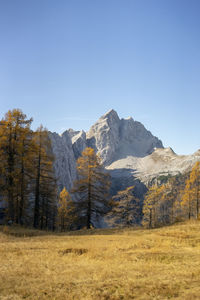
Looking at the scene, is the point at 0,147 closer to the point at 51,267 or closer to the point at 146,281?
the point at 51,267

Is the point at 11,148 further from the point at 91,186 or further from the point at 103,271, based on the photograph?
the point at 103,271

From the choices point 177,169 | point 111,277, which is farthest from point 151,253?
point 177,169

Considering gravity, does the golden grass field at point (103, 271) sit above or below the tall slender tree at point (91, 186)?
below

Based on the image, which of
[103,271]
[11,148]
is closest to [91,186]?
[11,148]

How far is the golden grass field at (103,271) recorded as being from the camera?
5.76 meters

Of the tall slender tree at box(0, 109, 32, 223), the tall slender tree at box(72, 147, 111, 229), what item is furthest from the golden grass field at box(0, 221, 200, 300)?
the tall slender tree at box(72, 147, 111, 229)

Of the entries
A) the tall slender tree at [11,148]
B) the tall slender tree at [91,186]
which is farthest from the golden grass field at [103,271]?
the tall slender tree at [91,186]

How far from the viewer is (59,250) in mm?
10938

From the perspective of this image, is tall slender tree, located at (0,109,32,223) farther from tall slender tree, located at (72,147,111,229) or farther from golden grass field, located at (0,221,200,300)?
Answer: golden grass field, located at (0,221,200,300)

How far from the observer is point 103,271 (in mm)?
7551

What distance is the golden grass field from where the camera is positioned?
5758 millimetres

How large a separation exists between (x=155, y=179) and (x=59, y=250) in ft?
573

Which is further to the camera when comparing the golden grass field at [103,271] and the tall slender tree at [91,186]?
the tall slender tree at [91,186]

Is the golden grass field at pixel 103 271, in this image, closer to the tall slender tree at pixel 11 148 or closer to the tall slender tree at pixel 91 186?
the tall slender tree at pixel 11 148
